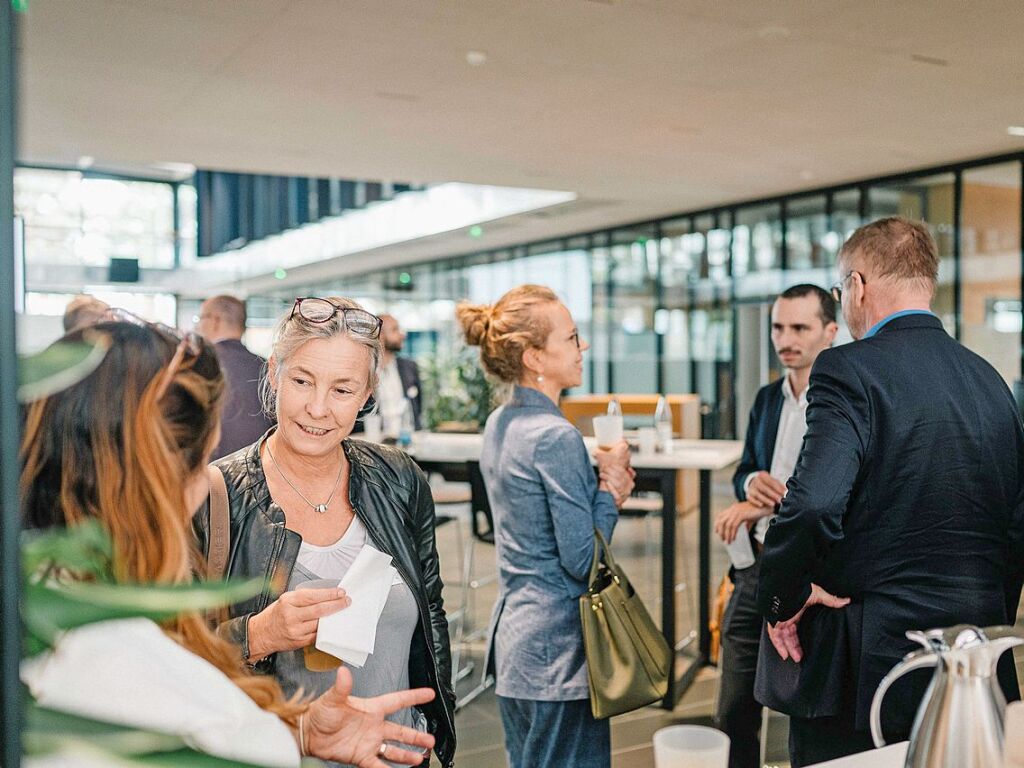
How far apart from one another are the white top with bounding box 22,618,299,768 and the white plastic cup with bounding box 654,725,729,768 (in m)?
0.80

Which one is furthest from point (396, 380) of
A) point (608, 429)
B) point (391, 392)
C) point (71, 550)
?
point (71, 550)

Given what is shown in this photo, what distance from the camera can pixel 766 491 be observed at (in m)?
2.66

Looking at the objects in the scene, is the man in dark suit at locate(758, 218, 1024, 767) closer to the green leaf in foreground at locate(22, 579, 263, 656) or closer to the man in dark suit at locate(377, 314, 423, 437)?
the green leaf in foreground at locate(22, 579, 263, 656)

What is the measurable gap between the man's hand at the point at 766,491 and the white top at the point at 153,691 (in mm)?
2014

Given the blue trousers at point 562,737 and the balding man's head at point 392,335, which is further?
the balding man's head at point 392,335

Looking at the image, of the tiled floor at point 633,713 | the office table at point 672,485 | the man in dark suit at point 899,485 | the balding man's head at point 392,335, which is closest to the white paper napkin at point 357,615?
the man in dark suit at point 899,485

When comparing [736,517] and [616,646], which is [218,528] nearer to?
[616,646]

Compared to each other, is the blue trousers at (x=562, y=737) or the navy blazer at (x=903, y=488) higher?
the navy blazer at (x=903, y=488)

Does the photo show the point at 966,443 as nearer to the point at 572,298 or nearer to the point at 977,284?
the point at 977,284

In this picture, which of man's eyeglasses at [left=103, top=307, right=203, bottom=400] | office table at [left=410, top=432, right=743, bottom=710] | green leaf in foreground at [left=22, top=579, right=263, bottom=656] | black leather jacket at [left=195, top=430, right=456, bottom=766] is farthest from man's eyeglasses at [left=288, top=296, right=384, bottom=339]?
office table at [left=410, top=432, right=743, bottom=710]

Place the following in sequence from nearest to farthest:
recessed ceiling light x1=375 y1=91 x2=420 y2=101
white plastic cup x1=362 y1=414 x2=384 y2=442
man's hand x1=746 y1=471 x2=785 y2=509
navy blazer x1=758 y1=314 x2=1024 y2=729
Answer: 1. navy blazer x1=758 y1=314 x2=1024 y2=729
2. man's hand x1=746 y1=471 x2=785 y2=509
3. white plastic cup x1=362 y1=414 x2=384 y2=442
4. recessed ceiling light x1=375 y1=91 x2=420 y2=101

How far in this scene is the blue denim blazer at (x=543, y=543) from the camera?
228 centimetres

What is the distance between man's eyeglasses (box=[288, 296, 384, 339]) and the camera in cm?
173

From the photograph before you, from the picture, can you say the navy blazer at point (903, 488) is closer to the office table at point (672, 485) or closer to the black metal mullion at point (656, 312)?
the office table at point (672, 485)
